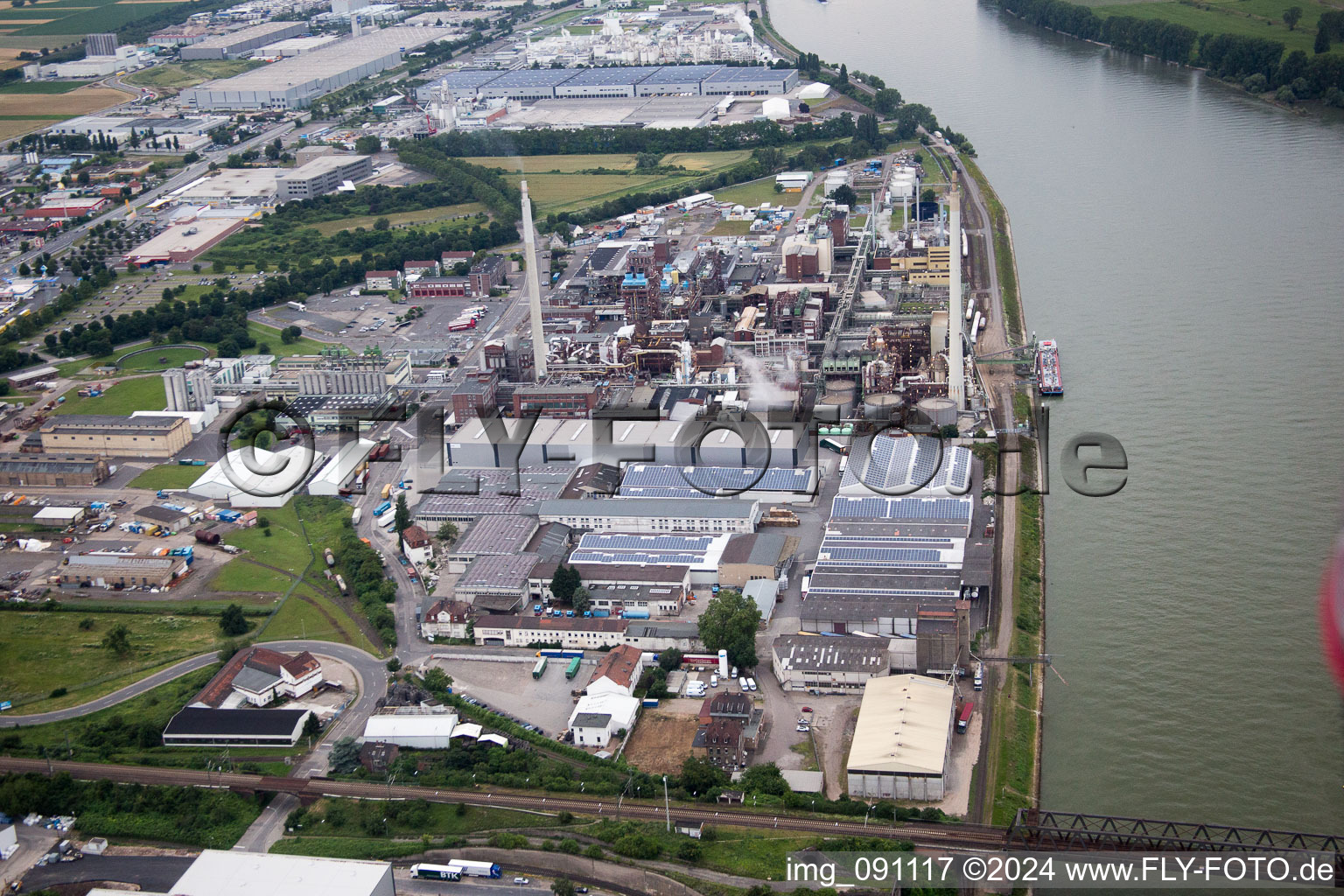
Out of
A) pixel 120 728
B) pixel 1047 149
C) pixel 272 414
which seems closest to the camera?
pixel 120 728

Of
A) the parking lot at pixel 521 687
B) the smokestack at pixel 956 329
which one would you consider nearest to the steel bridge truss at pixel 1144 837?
the parking lot at pixel 521 687

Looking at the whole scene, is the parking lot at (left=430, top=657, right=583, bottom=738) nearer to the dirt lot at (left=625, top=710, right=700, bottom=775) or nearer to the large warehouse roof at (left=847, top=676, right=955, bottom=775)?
the dirt lot at (left=625, top=710, right=700, bottom=775)

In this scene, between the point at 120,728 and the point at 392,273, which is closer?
the point at 120,728

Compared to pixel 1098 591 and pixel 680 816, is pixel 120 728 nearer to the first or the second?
pixel 680 816

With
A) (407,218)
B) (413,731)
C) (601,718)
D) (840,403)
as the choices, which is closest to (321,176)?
(407,218)

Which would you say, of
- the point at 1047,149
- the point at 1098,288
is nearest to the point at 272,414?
the point at 1098,288
